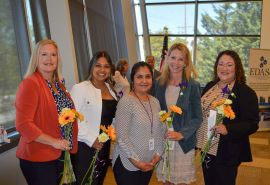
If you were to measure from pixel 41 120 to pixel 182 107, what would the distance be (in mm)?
1062

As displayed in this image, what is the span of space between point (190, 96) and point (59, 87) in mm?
1014

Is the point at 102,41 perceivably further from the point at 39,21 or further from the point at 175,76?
the point at 175,76

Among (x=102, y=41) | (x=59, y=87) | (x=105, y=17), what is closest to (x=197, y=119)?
(x=59, y=87)

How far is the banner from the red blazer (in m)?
6.16

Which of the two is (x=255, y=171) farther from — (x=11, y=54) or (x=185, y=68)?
(x=11, y=54)

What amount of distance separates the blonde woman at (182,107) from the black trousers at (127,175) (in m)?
0.22

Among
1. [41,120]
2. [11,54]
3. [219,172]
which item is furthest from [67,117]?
[11,54]

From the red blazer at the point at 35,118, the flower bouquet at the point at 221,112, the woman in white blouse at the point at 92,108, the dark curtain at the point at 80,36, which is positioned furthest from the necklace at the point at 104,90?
the dark curtain at the point at 80,36

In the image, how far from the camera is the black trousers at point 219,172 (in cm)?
221

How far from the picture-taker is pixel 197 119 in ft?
7.37

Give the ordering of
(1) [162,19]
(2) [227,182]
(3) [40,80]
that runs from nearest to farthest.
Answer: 1. (3) [40,80]
2. (2) [227,182]
3. (1) [162,19]

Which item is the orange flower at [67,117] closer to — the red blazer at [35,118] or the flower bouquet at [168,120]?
the red blazer at [35,118]

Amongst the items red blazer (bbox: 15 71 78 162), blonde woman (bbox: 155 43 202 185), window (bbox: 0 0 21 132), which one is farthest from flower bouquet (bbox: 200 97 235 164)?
window (bbox: 0 0 21 132)

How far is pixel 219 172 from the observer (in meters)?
2.23
